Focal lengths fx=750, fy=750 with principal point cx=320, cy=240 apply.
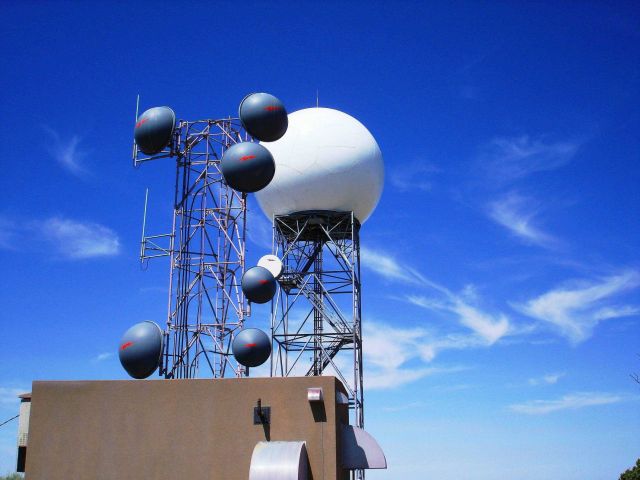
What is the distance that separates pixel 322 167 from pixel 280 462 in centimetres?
1403

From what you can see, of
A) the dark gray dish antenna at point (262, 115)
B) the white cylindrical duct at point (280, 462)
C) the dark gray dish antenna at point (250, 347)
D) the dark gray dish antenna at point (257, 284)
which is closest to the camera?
the white cylindrical duct at point (280, 462)

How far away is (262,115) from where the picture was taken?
20422 millimetres

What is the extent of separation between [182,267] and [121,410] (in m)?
5.57

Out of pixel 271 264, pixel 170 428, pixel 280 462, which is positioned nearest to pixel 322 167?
pixel 271 264

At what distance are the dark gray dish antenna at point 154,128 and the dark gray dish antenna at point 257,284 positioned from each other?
4.48 metres

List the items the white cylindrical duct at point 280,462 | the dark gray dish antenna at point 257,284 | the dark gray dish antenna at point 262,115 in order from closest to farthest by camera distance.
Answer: the white cylindrical duct at point 280,462, the dark gray dish antenna at point 262,115, the dark gray dish antenna at point 257,284

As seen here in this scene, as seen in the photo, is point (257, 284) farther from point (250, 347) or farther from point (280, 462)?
point (280, 462)

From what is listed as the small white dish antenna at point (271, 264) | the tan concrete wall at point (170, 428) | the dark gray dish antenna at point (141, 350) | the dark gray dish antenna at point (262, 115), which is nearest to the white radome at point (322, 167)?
the small white dish antenna at point (271, 264)

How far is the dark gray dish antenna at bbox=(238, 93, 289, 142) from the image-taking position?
20.4 meters

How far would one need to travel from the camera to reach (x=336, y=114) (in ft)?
96.7

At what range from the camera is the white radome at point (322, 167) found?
28.1 metres

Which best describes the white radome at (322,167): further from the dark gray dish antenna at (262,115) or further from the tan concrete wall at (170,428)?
the tan concrete wall at (170,428)

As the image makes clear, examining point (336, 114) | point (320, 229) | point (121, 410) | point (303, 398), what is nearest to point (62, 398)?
point (121, 410)

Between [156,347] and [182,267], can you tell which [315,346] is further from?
[156,347]
